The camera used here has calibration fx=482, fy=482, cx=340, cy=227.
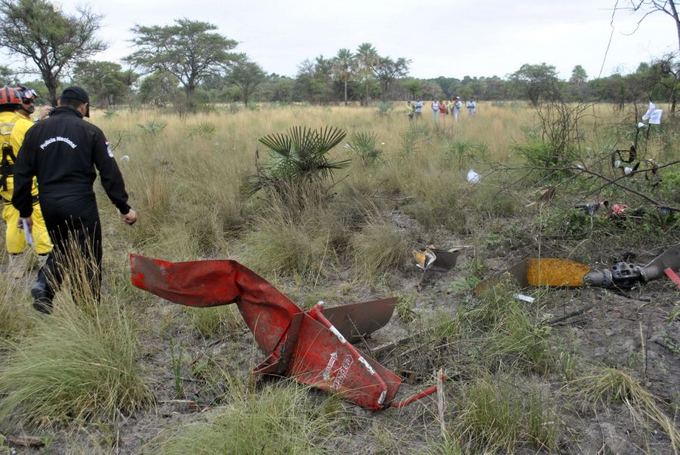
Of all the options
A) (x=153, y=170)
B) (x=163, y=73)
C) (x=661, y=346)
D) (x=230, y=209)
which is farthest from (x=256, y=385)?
(x=163, y=73)

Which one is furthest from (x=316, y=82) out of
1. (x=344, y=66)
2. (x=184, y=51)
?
(x=184, y=51)

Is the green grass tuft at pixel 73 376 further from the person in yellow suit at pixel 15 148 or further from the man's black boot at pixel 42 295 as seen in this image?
the person in yellow suit at pixel 15 148

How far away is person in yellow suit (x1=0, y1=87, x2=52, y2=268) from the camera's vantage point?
3.79 m

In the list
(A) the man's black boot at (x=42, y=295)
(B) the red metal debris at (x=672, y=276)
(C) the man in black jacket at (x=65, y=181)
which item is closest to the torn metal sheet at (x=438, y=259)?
(B) the red metal debris at (x=672, y=276)

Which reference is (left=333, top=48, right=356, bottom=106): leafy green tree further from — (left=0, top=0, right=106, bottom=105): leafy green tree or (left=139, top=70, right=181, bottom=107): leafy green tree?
(left=0, top=0, right=106, bottom=105): leafy green tree

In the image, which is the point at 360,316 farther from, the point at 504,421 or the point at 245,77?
the point at 245,77

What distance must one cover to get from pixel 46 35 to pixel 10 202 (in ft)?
63.7

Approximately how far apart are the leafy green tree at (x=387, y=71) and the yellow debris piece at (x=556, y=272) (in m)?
49.5

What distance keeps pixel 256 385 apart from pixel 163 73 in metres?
30.0

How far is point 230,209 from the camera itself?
5.96 metres

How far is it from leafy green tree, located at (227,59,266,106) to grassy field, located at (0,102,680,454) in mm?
33168

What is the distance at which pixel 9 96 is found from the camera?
12.3 feet

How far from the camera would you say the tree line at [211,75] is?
9.70 meters

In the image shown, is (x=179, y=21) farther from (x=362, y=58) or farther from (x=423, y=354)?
(x=423, y=354)
